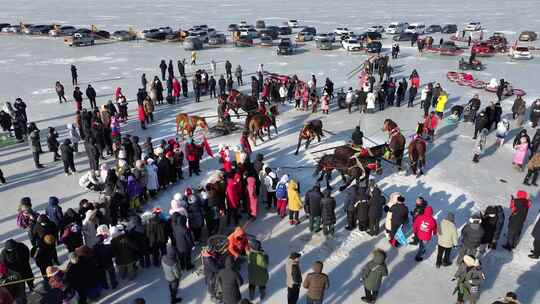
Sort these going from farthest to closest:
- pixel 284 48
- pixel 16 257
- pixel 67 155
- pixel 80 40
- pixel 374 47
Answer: pixel 80 40, pixel 284 48, pixel 374 47, pixel 67 155, pixel 16 257

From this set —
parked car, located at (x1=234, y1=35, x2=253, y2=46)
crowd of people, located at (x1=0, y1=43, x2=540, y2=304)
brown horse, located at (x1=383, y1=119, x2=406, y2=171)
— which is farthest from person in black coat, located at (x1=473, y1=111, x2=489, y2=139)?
parked car, located at (x1=234, y1=35, x2=253, y2=46)

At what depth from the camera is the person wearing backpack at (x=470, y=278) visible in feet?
24.8

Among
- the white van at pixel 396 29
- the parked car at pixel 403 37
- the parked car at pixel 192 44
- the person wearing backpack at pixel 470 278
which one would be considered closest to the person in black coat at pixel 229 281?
the person wearing backpack at pixel 470 278

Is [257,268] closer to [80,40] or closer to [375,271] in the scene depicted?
[375,271]

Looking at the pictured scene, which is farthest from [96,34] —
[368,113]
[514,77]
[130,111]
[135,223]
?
[135,223]

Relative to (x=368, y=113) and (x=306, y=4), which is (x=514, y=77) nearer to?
(x=368, y=113)

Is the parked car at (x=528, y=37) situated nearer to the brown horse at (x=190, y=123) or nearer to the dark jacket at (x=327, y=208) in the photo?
the brown horse at (x=190, y=123)

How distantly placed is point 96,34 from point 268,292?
125 ft

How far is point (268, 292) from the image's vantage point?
29.0 ft

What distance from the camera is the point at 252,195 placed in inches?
418

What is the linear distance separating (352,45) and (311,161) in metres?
20.2

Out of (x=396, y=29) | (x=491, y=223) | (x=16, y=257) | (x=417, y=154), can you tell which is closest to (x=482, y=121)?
(x=417, y=154)

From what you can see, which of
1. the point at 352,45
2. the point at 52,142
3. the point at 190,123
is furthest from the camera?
the point at 352,45

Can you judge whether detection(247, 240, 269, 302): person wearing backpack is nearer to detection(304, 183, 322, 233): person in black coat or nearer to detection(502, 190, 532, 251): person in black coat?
detection(304, 183, 322, 233): person in black coat
